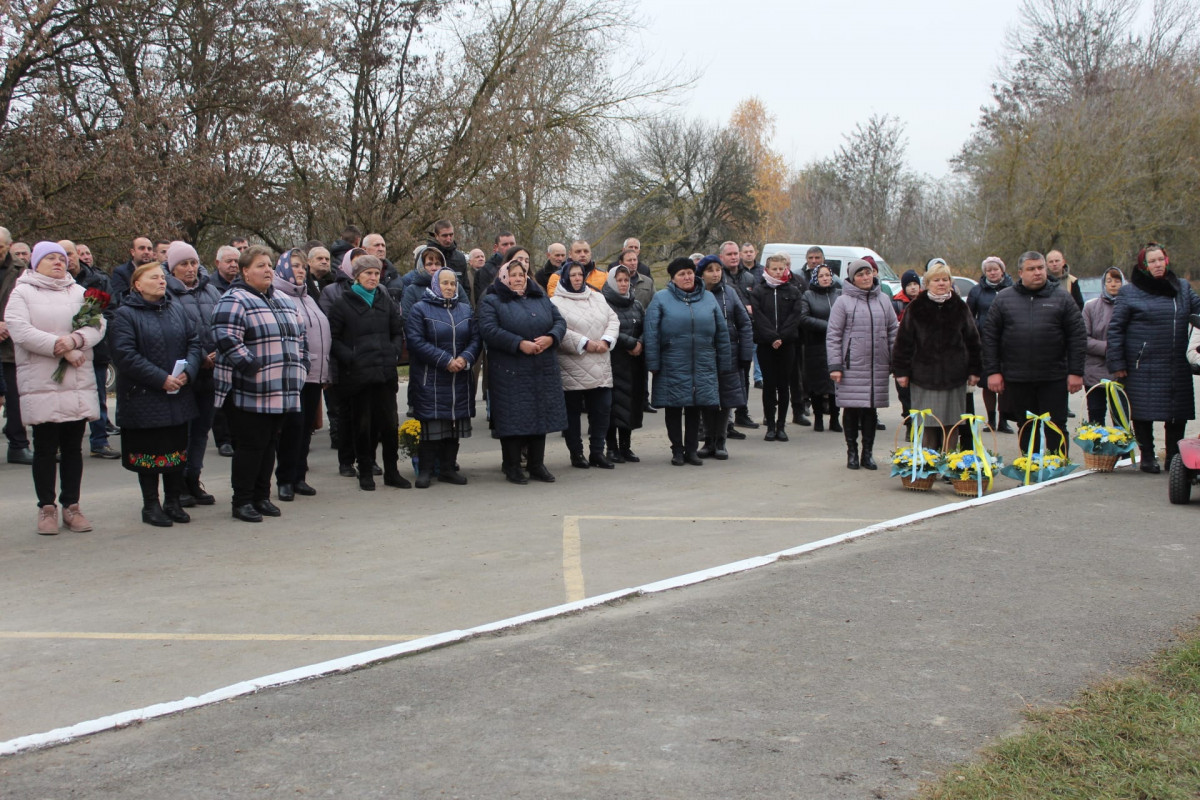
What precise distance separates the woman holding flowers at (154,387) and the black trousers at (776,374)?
23.5 feet

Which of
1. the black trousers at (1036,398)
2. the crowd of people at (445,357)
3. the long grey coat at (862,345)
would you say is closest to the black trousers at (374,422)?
the crowd of people at (445,357)

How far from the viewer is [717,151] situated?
5131 cm

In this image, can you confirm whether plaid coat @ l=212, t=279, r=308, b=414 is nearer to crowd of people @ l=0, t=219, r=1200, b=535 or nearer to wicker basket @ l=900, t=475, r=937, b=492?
crowd of people @ l=0, t=219, r=1200, b=535

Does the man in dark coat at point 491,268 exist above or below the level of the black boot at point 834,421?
above

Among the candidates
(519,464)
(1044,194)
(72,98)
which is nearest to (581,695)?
(519,464)

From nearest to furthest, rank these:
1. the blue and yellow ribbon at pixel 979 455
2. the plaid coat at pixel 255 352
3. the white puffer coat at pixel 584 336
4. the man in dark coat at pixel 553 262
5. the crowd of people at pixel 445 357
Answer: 1. the crowd of people at pixel 445 357
2. the plaid coat at pixel 255 352
3. the blue and yellow ribbon at pixel 979 455
4. the white puffer coat at pixel 584 336
5. the man in dark coat at pixel 553 262

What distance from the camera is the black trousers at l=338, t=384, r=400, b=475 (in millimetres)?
10039

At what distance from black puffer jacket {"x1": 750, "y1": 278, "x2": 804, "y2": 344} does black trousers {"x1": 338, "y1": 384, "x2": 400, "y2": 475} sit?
5268 mm

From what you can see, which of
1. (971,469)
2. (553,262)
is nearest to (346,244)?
(553,262)

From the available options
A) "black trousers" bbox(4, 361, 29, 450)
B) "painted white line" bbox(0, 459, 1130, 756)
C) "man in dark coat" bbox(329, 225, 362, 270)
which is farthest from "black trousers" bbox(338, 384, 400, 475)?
"painted white line" bbox(0, 459, 1130, 756)

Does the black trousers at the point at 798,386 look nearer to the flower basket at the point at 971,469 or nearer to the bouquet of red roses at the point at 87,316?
the flower basket at the point at 971,469

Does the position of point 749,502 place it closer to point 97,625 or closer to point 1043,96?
point 97,625

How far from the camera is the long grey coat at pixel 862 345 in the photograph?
11.2 meters

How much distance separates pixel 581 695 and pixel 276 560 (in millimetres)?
3333
